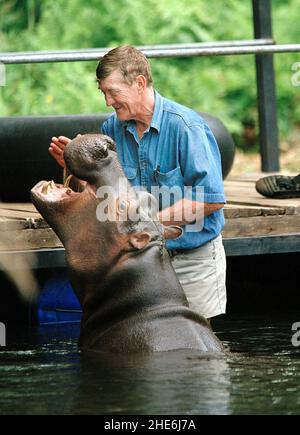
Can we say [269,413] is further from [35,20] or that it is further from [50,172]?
[35,20]

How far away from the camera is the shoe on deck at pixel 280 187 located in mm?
8742

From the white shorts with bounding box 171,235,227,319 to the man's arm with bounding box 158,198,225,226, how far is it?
0.97 ft

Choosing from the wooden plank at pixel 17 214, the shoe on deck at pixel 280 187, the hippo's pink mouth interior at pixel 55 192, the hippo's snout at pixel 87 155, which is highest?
the hippo's snout at pixel 87 155

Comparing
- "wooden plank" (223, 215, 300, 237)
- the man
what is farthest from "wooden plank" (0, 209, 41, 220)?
"wooden plank" (223, 215, 300, 237)

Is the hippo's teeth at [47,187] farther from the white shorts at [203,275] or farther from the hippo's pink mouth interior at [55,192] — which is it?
the white shorts at [203,275]

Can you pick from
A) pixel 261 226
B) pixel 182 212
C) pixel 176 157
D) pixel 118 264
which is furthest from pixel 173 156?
pixel 261 226

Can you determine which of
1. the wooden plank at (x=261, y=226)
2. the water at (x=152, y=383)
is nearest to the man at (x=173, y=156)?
the water at (x=152, y=383)

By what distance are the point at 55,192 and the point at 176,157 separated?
75 centimetres

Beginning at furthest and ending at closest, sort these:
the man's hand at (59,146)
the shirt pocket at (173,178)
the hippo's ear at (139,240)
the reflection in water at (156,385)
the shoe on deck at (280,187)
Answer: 1. the shoe on deck at (280,187)
2. the shirt pocket at (173,178)
3. the man's hand at (59,146)
4. the hippo's ear at (139,240)
5. the reflection in water at (156,385)

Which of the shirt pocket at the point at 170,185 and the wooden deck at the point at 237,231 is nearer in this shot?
the shirt pocket at the point at 170,185

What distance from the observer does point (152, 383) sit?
5461 mm

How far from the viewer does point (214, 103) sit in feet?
53.1

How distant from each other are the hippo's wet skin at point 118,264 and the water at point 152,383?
13 cm
